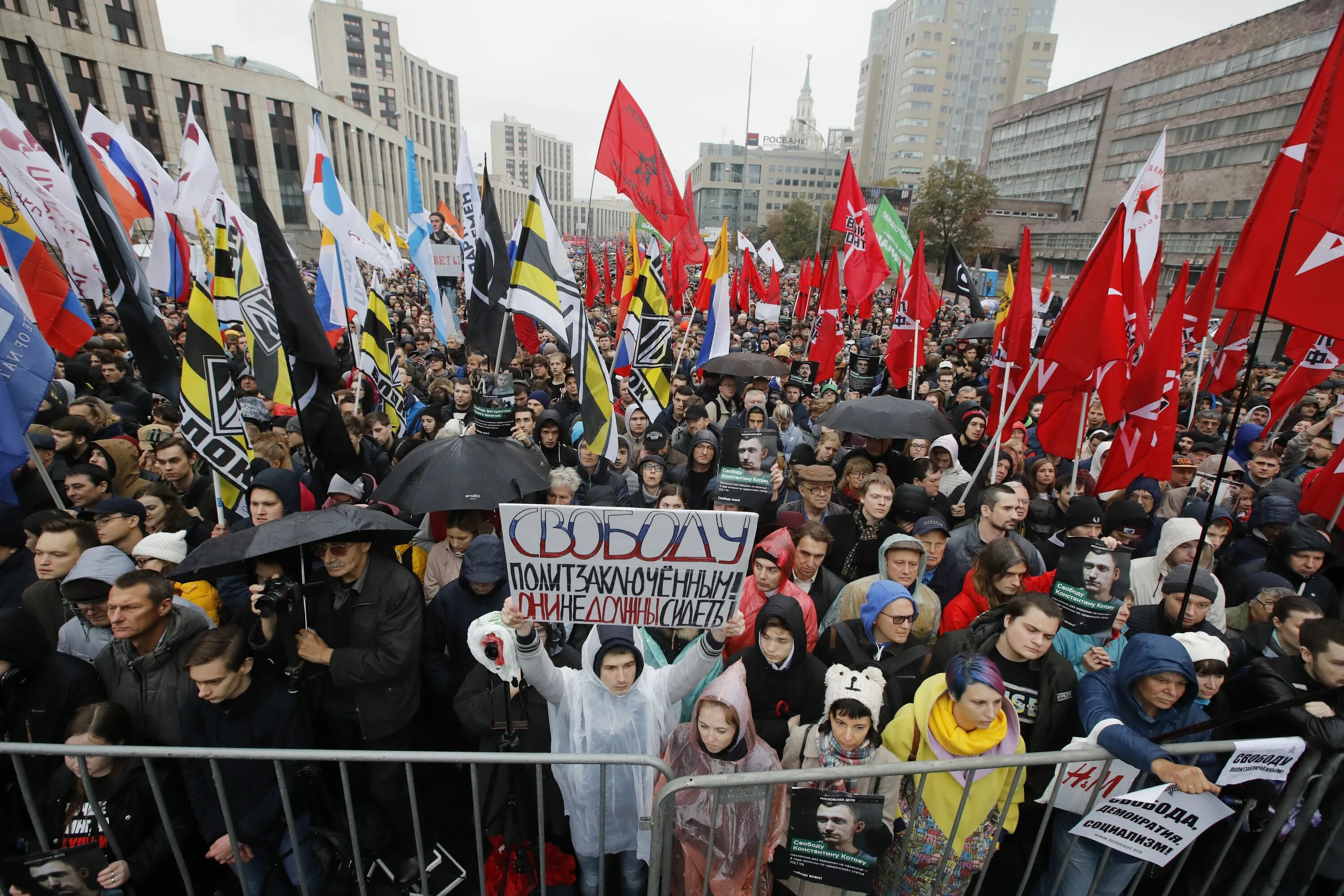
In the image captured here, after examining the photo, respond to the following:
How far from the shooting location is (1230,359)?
8594 mm

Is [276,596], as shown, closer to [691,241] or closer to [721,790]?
[721,790]

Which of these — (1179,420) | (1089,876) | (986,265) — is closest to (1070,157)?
(986,265)

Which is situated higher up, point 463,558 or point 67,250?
point 67,250

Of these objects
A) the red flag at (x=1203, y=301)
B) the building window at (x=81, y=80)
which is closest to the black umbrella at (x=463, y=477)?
the red flag at (x=1203, y=301)

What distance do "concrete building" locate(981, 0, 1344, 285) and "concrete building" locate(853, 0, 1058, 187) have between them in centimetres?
4322

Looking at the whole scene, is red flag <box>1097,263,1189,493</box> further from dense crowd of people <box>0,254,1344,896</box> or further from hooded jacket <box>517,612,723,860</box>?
hooded jacket <box>517,612,723,860</box>

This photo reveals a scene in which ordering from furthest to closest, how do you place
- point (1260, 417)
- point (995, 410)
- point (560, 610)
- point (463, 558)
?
point (1260, 417) < point (995, 410) < point (463, 558) < point (560, 610)

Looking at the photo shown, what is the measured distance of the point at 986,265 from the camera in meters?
58.8

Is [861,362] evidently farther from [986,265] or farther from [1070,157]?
[1070,157]

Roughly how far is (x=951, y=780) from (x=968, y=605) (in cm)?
126

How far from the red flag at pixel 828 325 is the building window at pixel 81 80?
48.3 m

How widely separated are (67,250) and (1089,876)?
10.1 m

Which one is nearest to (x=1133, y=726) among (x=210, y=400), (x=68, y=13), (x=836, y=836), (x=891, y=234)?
(x=836, y=836)

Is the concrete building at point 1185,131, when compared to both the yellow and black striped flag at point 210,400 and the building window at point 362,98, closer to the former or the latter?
the yellow and black striped flag at point 210,400
